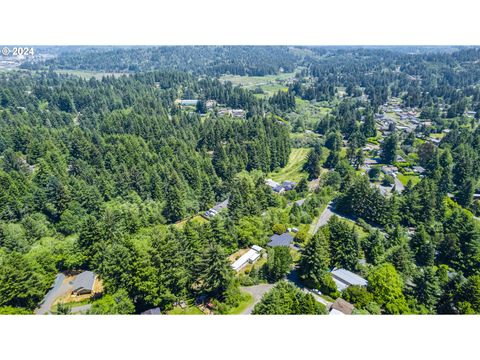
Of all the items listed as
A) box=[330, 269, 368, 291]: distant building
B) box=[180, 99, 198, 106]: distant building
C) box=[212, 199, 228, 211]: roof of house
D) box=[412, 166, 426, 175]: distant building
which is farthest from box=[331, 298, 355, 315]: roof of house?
box=[180, 99, 198, 106]: distant building

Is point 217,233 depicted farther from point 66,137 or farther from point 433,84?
point 433,84

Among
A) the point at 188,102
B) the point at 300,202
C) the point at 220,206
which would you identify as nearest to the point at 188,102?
the point at 188,102

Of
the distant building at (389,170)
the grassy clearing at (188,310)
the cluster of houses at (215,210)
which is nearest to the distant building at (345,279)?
the grassy clearing at (188,310)

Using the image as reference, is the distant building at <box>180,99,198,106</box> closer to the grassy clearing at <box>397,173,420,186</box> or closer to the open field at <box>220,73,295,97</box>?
the open field at <box>220,73,295,97</box>

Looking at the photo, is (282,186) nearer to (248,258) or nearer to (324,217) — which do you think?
(324,217)

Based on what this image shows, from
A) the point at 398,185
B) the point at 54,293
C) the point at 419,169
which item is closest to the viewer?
the point at 54,293

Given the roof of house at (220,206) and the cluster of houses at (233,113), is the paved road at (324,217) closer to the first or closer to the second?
the roof of house at (220,206)
